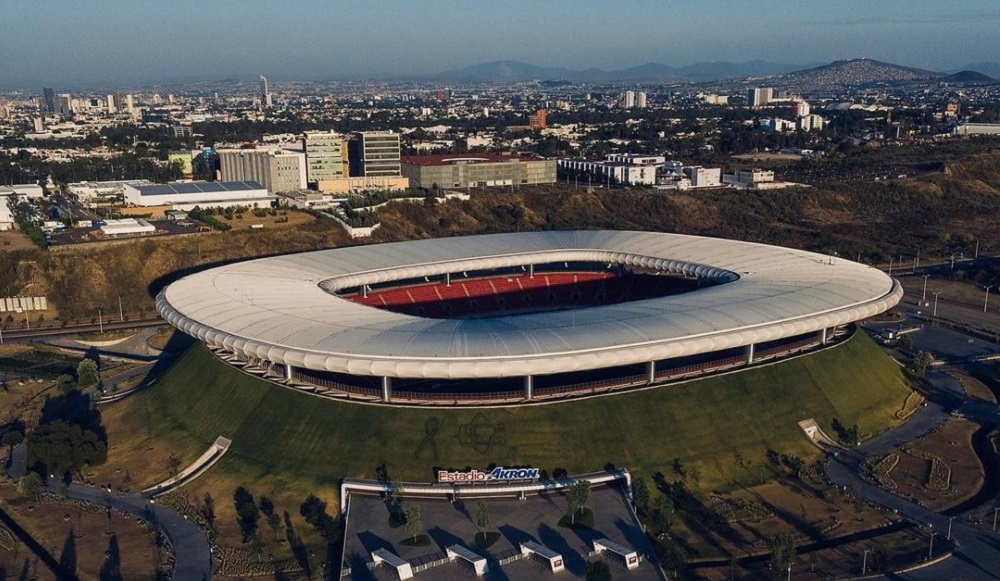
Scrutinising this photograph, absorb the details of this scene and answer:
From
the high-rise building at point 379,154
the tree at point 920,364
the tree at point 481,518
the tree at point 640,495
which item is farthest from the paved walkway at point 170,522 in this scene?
the high-rise building at point 379,154

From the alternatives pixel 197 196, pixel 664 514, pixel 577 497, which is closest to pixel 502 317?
pixel 577 497

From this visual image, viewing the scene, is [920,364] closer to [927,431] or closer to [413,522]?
[927,431]

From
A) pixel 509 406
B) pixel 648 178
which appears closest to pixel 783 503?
pixel 509 406

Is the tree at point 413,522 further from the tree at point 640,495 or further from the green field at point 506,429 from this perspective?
the tree at point 640,495

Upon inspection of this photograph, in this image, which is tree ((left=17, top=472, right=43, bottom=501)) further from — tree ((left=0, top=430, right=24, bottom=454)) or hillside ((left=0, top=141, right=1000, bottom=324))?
hillside ((left=0, top=141, right=1000, bottom=324))

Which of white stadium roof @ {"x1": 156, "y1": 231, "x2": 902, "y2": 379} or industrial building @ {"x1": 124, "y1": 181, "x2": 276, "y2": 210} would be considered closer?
white stadium roof @ {"x1": 156, "y1": 231, "x2": 902, "y2": 379}

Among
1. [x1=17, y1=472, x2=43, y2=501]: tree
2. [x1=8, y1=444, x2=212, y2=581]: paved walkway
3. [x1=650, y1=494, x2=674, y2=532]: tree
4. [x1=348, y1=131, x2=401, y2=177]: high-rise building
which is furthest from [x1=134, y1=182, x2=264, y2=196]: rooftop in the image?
[x1=650, y1=494, x2=674, y2=532]: tree
